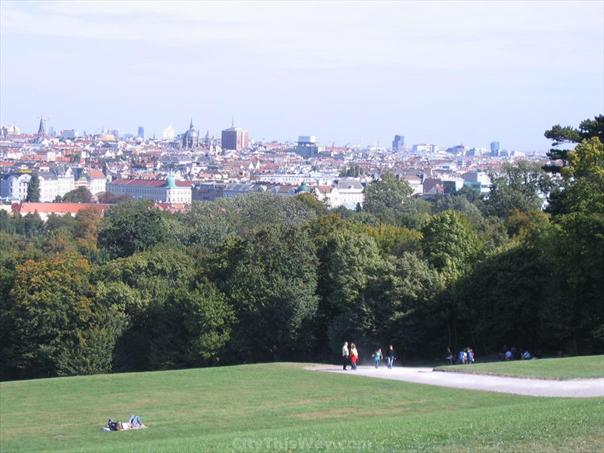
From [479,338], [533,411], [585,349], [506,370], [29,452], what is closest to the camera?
[533,411]

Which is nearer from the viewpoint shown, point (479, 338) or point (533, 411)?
point (533, 411)

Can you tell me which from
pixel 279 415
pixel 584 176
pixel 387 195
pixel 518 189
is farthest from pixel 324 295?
pixel 387 195

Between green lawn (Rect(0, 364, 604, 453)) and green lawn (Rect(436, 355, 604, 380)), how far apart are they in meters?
2.23

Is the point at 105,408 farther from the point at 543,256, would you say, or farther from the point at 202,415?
the point at 543,256

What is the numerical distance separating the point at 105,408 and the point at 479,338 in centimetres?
1540

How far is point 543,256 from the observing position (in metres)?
36.0

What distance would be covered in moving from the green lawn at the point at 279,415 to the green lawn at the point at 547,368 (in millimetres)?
2229

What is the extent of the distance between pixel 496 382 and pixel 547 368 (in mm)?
1871

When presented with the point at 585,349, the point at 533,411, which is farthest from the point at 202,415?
the point at 585,349

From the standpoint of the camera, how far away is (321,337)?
132 ft

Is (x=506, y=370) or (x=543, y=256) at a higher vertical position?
(x=543, y=256)

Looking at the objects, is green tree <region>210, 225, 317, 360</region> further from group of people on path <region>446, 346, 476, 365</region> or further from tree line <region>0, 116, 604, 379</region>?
group of people on path <region>446, 346, 476, 365</region>

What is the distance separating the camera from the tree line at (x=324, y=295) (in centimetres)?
3516

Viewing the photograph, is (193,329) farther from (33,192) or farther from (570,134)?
(33,192)
